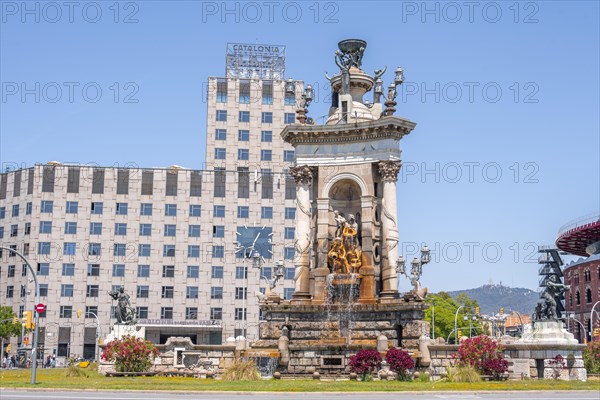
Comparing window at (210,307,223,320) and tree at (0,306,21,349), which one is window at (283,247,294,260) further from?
tree at (0,306,21,349)

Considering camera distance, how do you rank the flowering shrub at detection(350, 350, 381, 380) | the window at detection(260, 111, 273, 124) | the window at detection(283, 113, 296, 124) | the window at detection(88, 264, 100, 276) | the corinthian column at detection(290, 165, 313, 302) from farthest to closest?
the window at detection(283, 113, 296, 124) < the window at detection(260, 111, 273, 124) < the window at detection(88, 264, 100, 276) < the corinthian column at detection(290, 165, 313, 302) < the flowering shrub at detection(350, 350, 381, 380)

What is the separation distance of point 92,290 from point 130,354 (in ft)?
206

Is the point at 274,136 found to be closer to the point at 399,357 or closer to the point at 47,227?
the point at 47,227

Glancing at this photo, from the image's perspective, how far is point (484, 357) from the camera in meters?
37.6

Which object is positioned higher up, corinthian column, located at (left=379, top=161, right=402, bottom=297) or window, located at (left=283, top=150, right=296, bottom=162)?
window, located at (left=283, top=150, right=296, bottom=162)

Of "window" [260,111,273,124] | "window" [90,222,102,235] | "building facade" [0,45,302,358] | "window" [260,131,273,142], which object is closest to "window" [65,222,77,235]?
"building facade" [0,45,302,358]

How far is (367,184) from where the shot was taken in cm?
4838

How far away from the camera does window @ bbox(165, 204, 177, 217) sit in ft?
340

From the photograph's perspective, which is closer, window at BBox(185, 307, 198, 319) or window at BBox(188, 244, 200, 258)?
window at BBox(185, 307, 198, 319)

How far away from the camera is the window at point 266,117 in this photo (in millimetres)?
112562

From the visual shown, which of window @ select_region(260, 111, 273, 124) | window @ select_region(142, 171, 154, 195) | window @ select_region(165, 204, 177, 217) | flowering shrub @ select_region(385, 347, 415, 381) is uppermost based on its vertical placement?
window @ select_region(260, 111, 273, 124)

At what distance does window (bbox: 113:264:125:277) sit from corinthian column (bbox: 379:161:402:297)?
61.1 meters

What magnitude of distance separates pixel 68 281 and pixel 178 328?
14.9 m

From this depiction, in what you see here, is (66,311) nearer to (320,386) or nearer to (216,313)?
(216,313)
